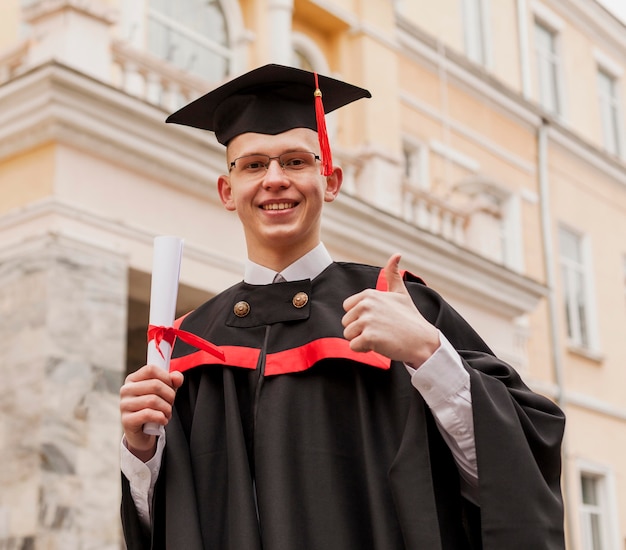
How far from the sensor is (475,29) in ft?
56.6

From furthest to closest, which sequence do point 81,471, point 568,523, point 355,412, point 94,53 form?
point 568,523 → point 94,53 → point 81,471 → point 355,412

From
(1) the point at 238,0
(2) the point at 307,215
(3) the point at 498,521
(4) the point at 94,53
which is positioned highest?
(1) the point at 238,0

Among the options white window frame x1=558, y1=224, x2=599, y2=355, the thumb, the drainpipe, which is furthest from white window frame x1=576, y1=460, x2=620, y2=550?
the thumb

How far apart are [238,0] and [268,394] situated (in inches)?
366

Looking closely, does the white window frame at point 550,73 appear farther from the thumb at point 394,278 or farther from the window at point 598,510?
the thumb at point 394,278

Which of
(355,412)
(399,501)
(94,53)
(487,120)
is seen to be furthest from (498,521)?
(487,120)

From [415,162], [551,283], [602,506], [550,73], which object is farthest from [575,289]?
[415,162]

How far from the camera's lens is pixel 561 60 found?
18922mm

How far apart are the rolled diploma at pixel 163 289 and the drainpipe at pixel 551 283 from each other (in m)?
12.8

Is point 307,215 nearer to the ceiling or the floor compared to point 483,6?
nearer to the floor

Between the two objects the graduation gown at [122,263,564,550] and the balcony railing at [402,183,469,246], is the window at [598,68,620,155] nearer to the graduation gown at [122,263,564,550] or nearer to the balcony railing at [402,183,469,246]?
the balcony railing at [402,183,469,246]

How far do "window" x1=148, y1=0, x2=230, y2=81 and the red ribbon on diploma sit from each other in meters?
8.04

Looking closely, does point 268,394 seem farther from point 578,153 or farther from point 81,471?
point 578,153

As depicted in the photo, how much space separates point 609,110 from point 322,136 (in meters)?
17.9
